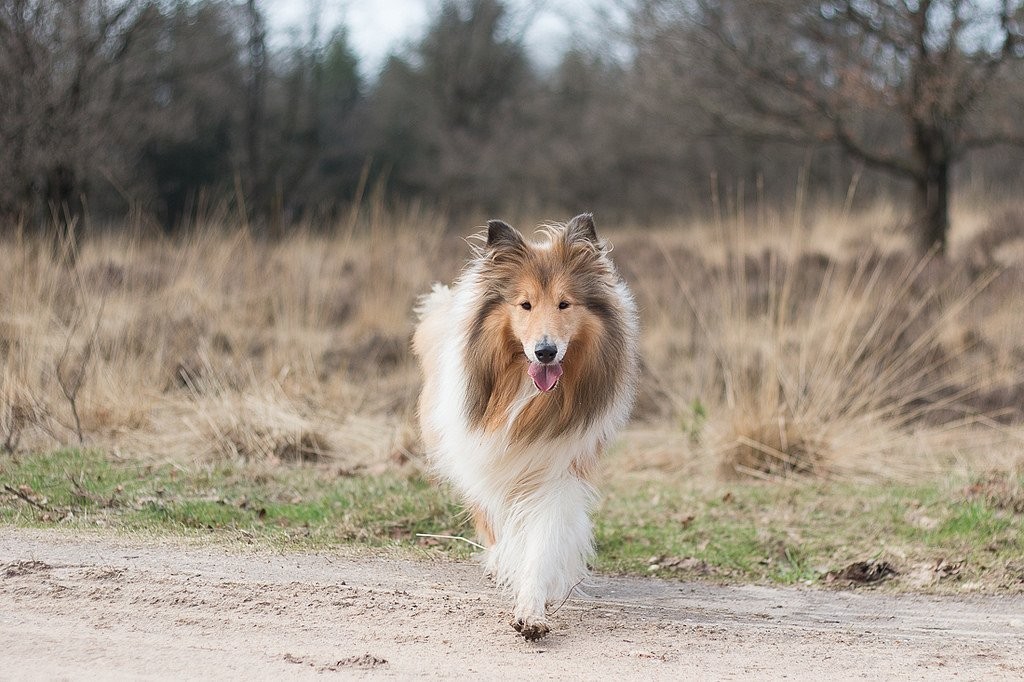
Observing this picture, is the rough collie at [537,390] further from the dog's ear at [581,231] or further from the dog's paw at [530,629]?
the dog's paw at [530,629]

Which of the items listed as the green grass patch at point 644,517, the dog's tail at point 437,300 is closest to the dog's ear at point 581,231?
the dog's tail at point 437,300

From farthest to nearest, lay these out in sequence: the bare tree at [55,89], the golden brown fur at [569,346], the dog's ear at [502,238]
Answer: the bare tree at [55,89] < the dog's ear at [502,238] < the golden brown fur at [569,346]

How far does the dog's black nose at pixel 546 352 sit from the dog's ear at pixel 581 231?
73 cm

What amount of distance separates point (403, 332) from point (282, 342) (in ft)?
7.24

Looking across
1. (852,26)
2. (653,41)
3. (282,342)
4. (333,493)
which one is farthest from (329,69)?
(333,493)

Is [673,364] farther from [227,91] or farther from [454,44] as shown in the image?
[454,44]

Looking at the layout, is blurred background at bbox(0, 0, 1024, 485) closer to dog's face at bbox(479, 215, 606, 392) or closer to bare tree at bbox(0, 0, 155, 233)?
bare tree at bbox(0, 0, 155, 233)

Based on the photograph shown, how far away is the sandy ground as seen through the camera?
3.92 meters

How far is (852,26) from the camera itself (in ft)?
41.3

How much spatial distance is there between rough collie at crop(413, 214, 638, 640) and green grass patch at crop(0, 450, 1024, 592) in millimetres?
1039

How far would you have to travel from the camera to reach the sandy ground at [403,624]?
3916mm

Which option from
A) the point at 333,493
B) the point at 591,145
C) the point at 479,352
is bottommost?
the point at 333,493

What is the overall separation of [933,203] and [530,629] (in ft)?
35.9

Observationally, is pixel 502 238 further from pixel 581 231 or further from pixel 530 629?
pixel 530 629
